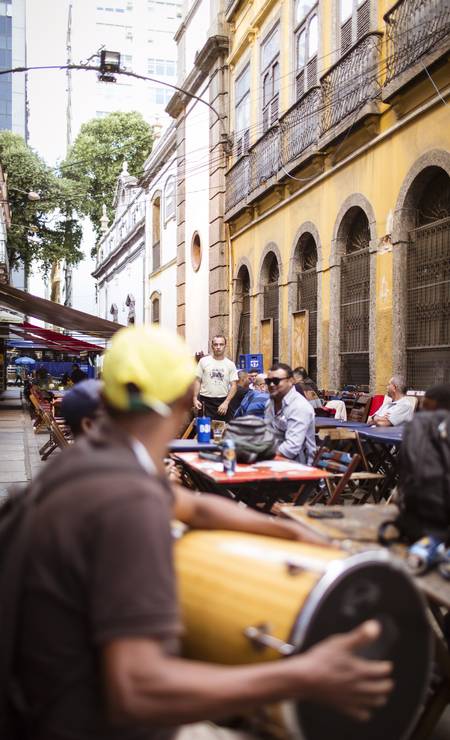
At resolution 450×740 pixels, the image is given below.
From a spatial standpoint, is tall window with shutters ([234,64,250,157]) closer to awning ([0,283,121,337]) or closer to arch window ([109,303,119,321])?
awning ([0,283,121,337])

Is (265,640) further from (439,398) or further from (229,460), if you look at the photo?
(229,460)

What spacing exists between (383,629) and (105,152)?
43.9 metres

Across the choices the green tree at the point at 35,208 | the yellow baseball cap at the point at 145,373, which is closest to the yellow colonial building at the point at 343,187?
the yellow baseball cap at the point at 145,373

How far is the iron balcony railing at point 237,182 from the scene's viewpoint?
1797 centimetres

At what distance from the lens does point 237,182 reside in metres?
18.8

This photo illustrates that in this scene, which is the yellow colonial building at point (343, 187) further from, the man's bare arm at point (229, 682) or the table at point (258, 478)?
the man's bare arm at point (229, 682)

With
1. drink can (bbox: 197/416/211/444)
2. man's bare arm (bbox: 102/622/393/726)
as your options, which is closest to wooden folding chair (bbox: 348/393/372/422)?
drink can (bbox: 197/416/211/444)

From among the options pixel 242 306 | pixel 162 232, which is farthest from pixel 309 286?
pixel 162 232

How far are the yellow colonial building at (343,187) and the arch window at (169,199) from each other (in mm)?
6450

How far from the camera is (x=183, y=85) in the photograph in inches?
925

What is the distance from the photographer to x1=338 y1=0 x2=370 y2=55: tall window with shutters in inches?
473

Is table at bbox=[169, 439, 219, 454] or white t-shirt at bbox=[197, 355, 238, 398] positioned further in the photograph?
white t-shirt at bbox=[197, 355, 238, 398]

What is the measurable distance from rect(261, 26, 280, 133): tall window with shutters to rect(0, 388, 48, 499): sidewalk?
8.43 metres

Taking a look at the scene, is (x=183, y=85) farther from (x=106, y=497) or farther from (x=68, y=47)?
(x=68, y=47)
